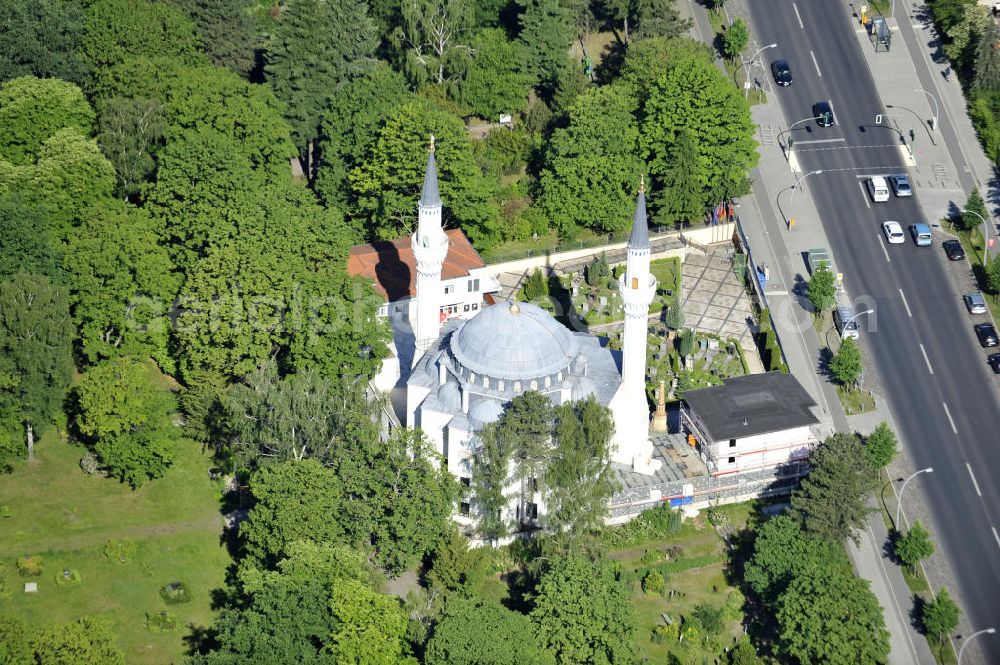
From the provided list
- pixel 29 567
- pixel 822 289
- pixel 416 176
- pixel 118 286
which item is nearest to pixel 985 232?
pixel 822 289

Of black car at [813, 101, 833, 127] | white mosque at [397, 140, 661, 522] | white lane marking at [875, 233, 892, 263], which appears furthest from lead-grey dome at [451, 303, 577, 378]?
black car at [813, 101, 833, 127]

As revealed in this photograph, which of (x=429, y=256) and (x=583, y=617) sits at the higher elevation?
(x=429, y=256)

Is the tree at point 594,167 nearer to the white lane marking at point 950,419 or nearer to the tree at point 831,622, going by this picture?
the white lane marking at point 950,419

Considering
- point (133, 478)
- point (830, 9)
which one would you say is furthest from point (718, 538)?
point (830, 9)

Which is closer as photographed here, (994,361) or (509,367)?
(509,367)

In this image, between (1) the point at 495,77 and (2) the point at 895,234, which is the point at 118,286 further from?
(2) the point at 895,234

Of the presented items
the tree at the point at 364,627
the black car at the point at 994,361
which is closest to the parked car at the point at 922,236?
the black car at the point at 994,361
